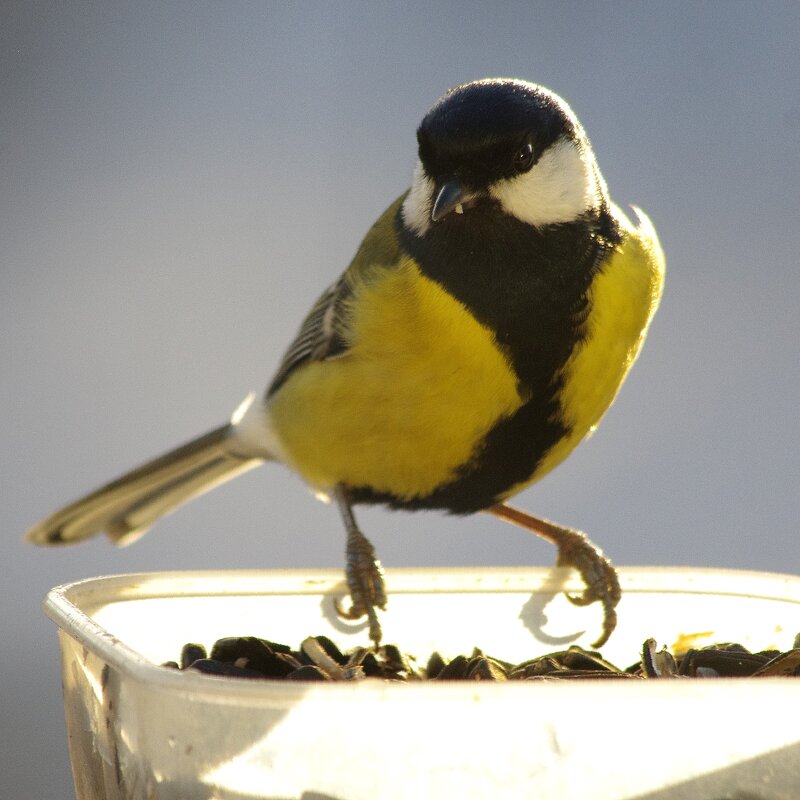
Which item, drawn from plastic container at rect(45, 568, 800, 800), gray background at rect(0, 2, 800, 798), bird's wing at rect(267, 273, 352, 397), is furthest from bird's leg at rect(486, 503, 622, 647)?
gray background at rect(0, 2, 800, 798)

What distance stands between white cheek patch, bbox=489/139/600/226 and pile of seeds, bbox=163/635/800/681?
52 centimetres

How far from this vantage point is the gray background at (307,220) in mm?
4016

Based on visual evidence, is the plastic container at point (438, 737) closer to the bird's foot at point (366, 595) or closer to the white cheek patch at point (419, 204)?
the bird's foot at point (366, 595)

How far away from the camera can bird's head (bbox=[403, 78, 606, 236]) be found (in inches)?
60.3

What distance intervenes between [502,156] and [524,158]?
0.04 m

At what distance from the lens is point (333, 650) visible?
1.49 metres

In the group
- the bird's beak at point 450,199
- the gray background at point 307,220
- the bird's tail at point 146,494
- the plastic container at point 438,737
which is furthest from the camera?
the gray background at point 307,220

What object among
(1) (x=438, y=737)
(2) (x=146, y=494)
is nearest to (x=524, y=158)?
(1) (x=438, y=737)

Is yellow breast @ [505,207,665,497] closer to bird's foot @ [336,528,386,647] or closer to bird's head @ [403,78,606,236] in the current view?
bird's head @ [403,78,606,236]

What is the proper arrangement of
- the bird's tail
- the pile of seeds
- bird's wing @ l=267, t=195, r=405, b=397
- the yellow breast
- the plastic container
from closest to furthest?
the plastic container → the pile of seeds → the yellow breast → bird's wing @ l=267, t=195, r=405, b=397 → the bird's tail

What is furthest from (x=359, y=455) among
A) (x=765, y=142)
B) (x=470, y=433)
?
(x=765, y=142)

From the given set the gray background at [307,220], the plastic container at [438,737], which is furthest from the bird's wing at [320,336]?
the gray background at [307,220]

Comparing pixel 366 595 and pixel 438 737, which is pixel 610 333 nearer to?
pixel 366 595

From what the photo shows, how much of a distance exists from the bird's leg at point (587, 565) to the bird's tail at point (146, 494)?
500 mm
